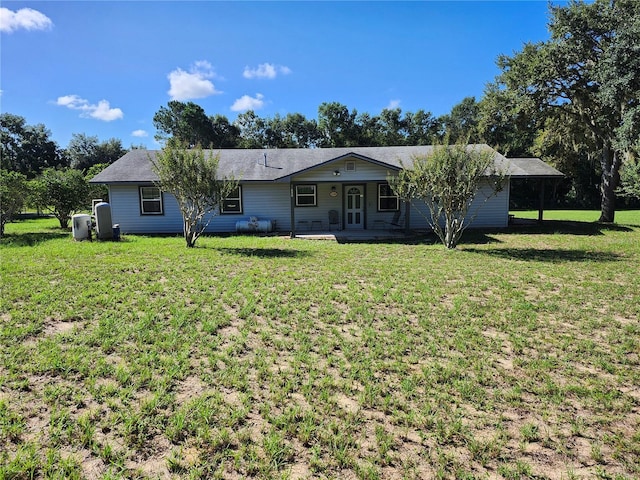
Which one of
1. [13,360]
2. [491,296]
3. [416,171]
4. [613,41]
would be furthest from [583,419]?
[613,41]

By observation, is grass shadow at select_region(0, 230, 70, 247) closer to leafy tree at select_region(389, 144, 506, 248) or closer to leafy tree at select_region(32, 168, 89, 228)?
leafy tree at select_region(32, 168, 89, 228)

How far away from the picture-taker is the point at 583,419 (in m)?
2.93

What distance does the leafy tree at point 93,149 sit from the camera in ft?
148

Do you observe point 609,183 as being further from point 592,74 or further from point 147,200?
point 147,200

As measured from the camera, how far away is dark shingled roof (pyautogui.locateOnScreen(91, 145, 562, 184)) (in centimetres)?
1468

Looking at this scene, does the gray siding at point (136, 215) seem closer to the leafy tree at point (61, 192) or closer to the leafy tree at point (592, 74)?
the leafy tree at point (61, 192)

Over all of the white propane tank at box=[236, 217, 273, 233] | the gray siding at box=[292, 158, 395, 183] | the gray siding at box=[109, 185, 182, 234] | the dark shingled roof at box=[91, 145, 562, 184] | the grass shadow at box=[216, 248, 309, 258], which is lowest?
the grass shadow at box=[216, 248, 309, 258]

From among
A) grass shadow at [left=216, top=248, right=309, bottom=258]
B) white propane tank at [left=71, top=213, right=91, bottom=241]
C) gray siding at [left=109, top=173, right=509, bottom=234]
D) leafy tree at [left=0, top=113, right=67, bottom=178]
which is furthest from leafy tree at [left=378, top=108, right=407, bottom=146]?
leafy tree at [left=0, top=113, right=67, bottom=178]

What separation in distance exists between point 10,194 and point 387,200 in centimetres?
1462

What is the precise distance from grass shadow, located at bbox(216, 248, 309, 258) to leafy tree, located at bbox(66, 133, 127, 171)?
42434mm

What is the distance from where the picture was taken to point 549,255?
32.5 ft

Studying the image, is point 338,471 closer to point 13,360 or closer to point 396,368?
point 396,368

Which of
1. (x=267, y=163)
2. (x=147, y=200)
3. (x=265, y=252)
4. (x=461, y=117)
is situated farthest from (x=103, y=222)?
(x=461, y=117)

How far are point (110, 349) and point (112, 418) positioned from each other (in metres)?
1.36
